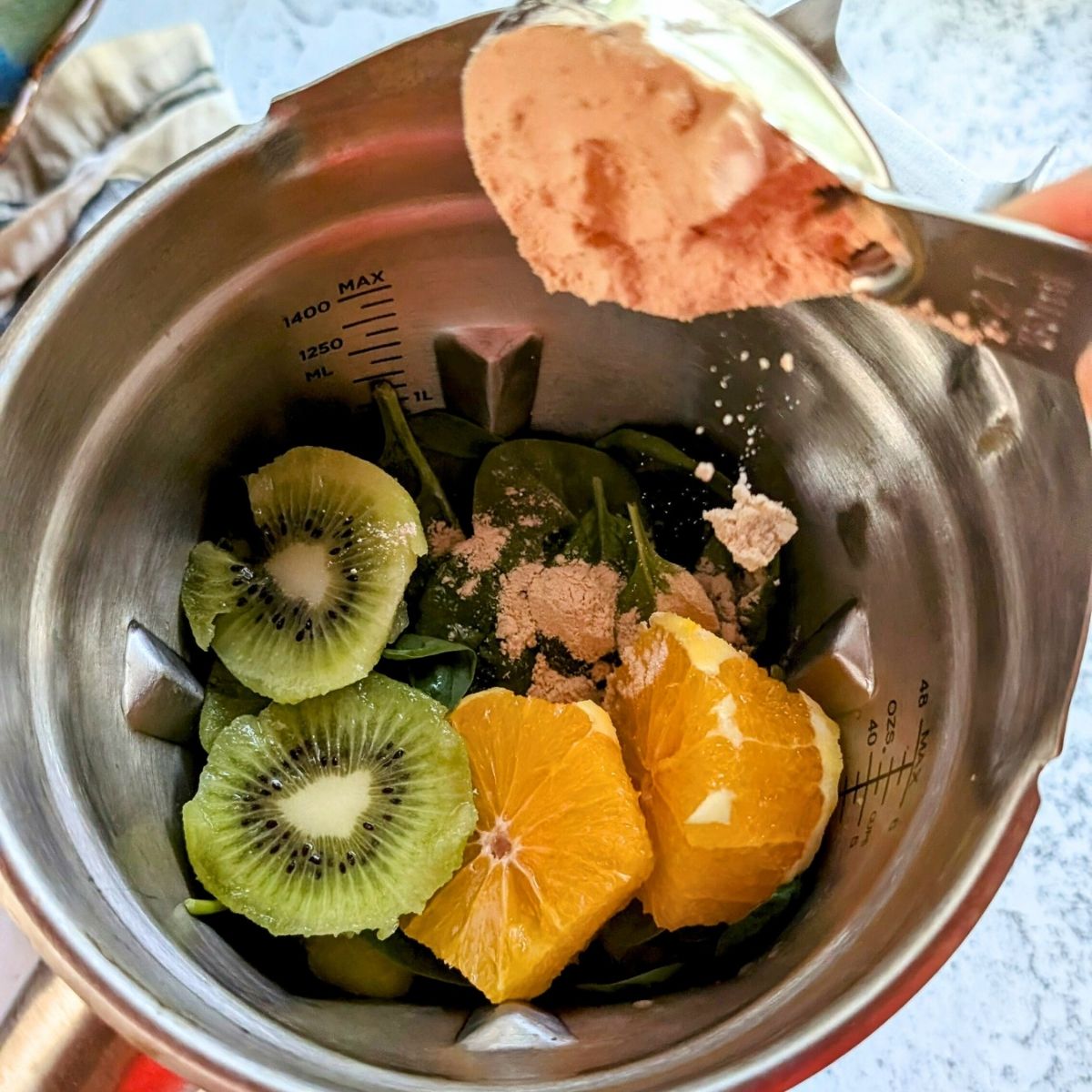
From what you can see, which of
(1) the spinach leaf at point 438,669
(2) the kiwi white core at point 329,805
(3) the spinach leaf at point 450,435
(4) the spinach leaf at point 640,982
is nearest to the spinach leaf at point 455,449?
(3) the spinach leaf at point 450,435

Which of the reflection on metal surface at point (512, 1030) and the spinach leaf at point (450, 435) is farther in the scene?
the spinach leaf at point (450, 435)

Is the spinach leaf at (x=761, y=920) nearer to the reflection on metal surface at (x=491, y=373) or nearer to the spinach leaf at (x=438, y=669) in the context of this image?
the spinach leaf at (x=438, y=669)

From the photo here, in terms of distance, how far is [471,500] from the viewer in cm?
75

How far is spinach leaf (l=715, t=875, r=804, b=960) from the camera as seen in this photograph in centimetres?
60

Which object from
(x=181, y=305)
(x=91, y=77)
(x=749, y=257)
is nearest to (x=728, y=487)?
(x=749, y=257)

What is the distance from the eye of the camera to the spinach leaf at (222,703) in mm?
638

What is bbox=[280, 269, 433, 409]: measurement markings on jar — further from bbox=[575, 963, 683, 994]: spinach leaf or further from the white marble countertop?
bbox=[575, 963, 683, 994]: spinach leaf

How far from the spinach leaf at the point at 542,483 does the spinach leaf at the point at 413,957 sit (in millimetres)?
274

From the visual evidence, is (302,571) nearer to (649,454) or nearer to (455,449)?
(455,449)

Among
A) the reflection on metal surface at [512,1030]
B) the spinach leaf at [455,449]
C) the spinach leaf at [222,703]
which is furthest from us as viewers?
the spinach leaf at [455,449]

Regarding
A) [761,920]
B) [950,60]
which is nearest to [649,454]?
[761,920]

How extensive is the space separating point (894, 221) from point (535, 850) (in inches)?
14.9

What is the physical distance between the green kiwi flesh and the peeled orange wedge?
16 centimetres

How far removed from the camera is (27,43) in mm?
634
